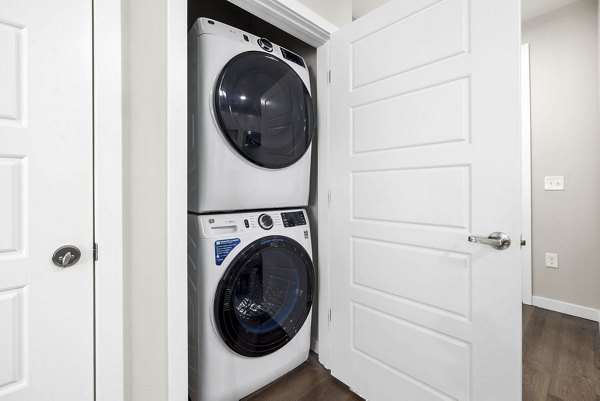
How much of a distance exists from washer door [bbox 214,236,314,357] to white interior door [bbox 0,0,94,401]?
1.78ft

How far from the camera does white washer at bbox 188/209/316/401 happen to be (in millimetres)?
1287

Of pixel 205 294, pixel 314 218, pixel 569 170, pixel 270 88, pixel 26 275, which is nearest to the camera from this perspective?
pixel 26 275

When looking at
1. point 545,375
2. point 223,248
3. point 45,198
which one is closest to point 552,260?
point 545,375

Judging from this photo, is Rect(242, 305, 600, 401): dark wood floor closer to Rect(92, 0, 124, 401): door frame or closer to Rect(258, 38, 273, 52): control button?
Rect(92, 0, 124, 401): door frame

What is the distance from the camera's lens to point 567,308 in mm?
2545

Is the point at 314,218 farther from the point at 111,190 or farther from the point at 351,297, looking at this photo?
the point at 111,190

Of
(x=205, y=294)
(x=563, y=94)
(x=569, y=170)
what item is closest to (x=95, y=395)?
(x=205, y=294)

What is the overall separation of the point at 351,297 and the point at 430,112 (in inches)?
39.1

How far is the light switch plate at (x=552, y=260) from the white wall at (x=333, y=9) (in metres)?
2.73

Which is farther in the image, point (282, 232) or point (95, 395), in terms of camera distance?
point (282, 232)

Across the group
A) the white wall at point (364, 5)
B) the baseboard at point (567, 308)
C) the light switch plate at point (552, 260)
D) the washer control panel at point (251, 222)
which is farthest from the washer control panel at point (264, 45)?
the baseboard at point (567, 308)

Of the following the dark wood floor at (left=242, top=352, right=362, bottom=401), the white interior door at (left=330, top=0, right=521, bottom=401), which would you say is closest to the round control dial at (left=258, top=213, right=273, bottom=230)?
the white interior door at (left=330, top=0, right=521, bottom=401)

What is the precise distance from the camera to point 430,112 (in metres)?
1.19

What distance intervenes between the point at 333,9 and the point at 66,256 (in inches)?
72.1
